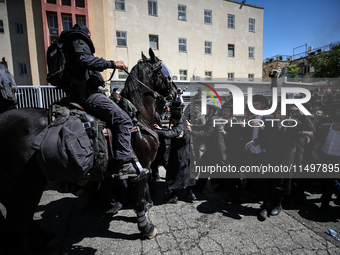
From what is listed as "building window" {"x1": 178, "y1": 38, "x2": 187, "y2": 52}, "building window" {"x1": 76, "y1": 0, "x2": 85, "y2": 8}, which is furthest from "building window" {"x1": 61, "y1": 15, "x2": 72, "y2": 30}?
"building window" {"x1": 178, "y1": 38, "x2": 187, "y2": 52}

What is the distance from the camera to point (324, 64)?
18.5 meters

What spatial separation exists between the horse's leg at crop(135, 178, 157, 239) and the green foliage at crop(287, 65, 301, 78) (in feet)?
142

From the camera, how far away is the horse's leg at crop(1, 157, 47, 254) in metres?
2.21

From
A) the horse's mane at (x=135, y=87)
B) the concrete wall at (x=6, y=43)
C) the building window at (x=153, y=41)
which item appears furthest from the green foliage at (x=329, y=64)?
the concrete wall at (x=6, y=43)

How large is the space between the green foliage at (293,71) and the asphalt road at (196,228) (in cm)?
4165

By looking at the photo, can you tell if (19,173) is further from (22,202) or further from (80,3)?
(80,3)

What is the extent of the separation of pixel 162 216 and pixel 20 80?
788 inches

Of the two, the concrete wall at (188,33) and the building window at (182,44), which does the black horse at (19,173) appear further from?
the building window at (182,44)

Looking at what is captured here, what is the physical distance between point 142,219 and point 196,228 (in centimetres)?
99

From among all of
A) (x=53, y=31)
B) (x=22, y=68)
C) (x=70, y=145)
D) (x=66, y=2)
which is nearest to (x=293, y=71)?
(x=66, y=2)

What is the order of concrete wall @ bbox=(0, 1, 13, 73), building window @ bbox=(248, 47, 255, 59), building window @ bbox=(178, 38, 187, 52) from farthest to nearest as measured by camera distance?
building window @ bbox=(248, 47, 255, 59) → building window @ bbox=(178, 38, 187, 52) → concrete wall @ bbox=(0, 1, 13, 73)

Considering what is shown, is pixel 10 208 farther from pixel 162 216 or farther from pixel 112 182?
pixel 162 216

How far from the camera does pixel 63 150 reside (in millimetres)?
1999

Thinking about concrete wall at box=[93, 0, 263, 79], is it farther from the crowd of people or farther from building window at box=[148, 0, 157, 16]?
the crowd of people
